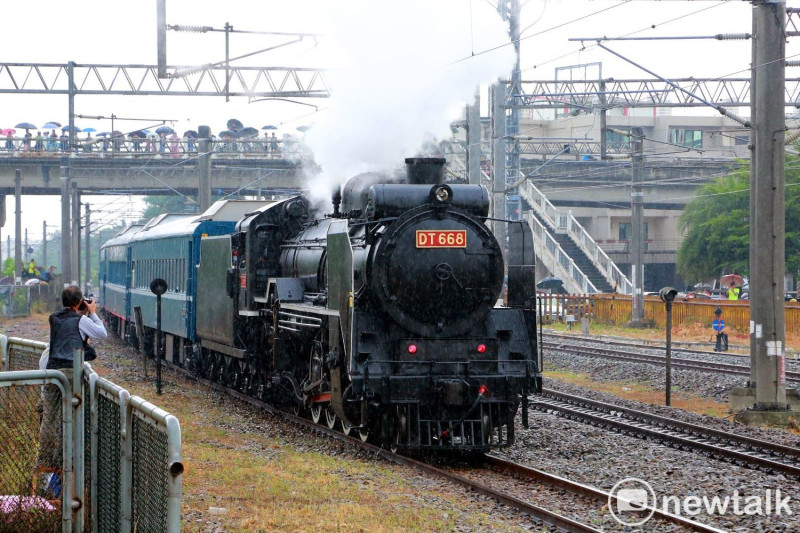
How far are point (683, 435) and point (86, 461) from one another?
817 centimetres

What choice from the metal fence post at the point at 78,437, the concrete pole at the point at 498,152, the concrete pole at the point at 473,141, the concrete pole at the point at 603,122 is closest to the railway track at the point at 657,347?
the concrete pole at the point at 498,152

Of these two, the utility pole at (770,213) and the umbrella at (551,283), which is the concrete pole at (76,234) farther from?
the utility pole at (770,213)

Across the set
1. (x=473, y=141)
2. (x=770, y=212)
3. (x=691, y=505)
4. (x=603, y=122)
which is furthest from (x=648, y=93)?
(x=691, y=505)

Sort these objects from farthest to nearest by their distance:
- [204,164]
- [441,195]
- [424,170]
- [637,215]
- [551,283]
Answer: [551,283], [204,164], [637,215], [424,170], [441,195]

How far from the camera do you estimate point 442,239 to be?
11.3m

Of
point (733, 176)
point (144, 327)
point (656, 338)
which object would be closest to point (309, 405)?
point (144, 327)

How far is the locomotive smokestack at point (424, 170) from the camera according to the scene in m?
12.0

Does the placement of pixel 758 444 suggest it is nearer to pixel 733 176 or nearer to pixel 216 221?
pixel 216 221

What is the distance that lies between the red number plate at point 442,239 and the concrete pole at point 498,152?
49.5ft

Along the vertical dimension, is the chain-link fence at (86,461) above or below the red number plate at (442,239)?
below

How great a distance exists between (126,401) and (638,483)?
5.59m

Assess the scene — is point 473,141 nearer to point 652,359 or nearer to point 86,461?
point 652,359

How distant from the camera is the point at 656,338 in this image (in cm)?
3116

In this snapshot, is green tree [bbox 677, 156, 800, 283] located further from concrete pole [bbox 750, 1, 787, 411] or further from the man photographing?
the man photographing
